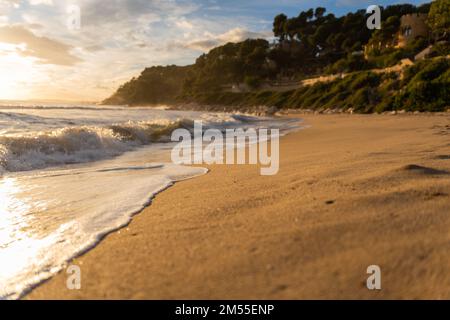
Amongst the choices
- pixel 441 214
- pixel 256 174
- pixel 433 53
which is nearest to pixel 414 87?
pixel 433 53

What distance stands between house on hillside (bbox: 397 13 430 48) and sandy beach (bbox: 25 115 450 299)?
56.8 m

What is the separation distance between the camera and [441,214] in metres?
2.07

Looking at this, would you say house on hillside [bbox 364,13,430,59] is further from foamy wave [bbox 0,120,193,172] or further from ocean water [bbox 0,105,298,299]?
ocean water [bbox 0,105,298,299]

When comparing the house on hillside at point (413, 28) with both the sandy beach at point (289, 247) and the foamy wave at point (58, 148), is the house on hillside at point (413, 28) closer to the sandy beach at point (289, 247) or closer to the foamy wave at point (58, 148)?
the foamy wave at point (58, 148)

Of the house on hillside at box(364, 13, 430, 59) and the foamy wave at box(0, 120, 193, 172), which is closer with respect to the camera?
the foamy wave at box(0, 120, 193, 172)

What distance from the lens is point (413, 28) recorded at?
52031mm

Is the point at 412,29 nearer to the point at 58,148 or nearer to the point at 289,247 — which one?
the point at 58,148

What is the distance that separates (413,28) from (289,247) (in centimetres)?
6054

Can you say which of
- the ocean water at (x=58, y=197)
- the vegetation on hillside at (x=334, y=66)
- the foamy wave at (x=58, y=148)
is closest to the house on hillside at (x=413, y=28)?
the vegetation on hillside at (x=334, y=66)

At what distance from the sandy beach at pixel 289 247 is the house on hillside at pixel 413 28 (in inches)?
2237

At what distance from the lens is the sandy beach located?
5.08 feet

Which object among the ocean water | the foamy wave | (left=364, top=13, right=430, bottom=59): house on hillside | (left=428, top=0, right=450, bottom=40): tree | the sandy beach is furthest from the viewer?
(left=364, top=13, right=430, bottom=59): house on hillside

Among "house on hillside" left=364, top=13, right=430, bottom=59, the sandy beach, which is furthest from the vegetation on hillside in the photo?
the sandy beach

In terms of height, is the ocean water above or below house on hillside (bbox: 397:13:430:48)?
below
